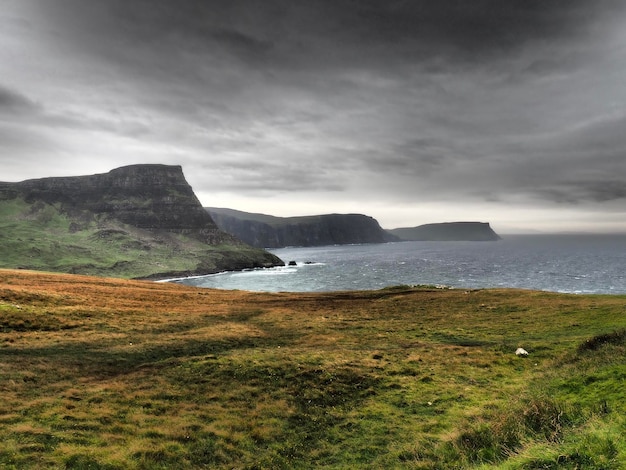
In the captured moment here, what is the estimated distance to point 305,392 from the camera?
2097cm

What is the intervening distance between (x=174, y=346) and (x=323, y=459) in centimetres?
1972

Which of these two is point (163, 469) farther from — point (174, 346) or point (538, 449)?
point (174, 346)

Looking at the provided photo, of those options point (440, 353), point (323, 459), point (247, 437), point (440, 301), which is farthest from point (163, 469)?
point (440, 301)

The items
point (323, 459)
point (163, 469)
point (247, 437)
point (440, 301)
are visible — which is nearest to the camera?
point (163, 469)

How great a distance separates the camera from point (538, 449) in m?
9.83

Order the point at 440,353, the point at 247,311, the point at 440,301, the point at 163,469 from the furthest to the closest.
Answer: the point at 440,301 → the point at 247,311 → the point at 440,353 → the point at 163,469

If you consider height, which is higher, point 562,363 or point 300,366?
point 562,363

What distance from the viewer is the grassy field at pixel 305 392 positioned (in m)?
13.0

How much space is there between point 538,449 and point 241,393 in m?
16.1

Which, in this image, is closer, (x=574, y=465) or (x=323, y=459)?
(x=574, y=465)

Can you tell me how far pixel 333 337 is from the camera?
114 ft

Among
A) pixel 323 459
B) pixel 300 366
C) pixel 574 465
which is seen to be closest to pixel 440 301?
pixel 300 366

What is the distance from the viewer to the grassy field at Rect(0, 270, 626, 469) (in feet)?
42.5

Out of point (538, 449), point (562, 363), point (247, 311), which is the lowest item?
point (247, 311)
